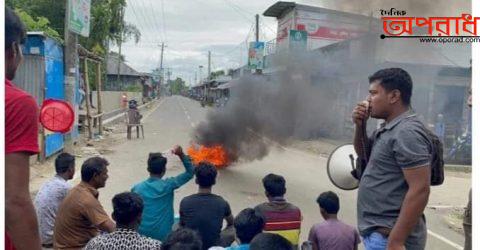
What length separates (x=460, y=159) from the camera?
13469 millimetres

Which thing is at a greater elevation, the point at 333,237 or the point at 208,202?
the point at 208,202

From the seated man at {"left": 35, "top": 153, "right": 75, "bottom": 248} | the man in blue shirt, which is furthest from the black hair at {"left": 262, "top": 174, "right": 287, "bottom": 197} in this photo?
the seated man at {"left": 35, "top": 153, "right": 75, "bottom": 248}

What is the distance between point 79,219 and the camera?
3.16m

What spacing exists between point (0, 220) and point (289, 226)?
7.12ft

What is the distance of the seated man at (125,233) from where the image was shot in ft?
8.23

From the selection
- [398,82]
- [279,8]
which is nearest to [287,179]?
[398,82]

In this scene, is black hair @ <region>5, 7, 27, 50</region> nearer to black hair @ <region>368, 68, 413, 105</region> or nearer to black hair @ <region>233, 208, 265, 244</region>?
black hair @ <region>233, 208, 265, 244</region>

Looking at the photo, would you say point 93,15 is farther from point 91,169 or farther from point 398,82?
point 398,82

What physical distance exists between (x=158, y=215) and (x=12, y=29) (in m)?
2.32

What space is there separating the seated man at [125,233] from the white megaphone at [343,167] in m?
1.33

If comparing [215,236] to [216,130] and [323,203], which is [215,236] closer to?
[323,203]

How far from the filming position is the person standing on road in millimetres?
2193

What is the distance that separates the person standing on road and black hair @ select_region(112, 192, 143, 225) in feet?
4.21

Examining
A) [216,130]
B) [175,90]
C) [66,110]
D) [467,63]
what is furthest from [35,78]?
[175,90]
